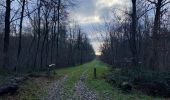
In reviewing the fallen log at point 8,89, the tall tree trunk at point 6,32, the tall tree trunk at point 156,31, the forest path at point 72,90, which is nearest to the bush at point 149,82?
the forest path at point 72,90

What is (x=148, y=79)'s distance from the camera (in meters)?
24.1

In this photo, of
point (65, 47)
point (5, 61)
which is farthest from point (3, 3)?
point (65, 47)

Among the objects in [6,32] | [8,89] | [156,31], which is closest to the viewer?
[8,89]

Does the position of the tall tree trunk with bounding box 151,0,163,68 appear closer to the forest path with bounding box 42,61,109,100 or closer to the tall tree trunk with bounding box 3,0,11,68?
the forest path with bounding box 42,61,109,100

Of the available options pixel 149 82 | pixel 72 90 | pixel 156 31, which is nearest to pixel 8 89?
pixel 72 90

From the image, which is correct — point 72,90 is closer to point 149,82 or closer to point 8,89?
point 8,89

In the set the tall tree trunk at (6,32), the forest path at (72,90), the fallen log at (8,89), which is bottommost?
the forest path at (72,90)

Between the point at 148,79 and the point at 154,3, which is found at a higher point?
the point at 154,3

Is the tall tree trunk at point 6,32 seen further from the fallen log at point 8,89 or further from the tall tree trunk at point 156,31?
the tall tree trunk at point 156,31

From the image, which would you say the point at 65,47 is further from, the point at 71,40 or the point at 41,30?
the point at 41,30

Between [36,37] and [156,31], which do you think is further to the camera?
[36,37]

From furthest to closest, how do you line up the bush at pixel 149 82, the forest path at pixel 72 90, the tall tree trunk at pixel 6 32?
the tall tree trunk at pixel 6 32, the bush at pixel 149 82, the forest path at pixel 72 90

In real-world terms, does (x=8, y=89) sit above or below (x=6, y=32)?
below

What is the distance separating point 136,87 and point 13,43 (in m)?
42.1
